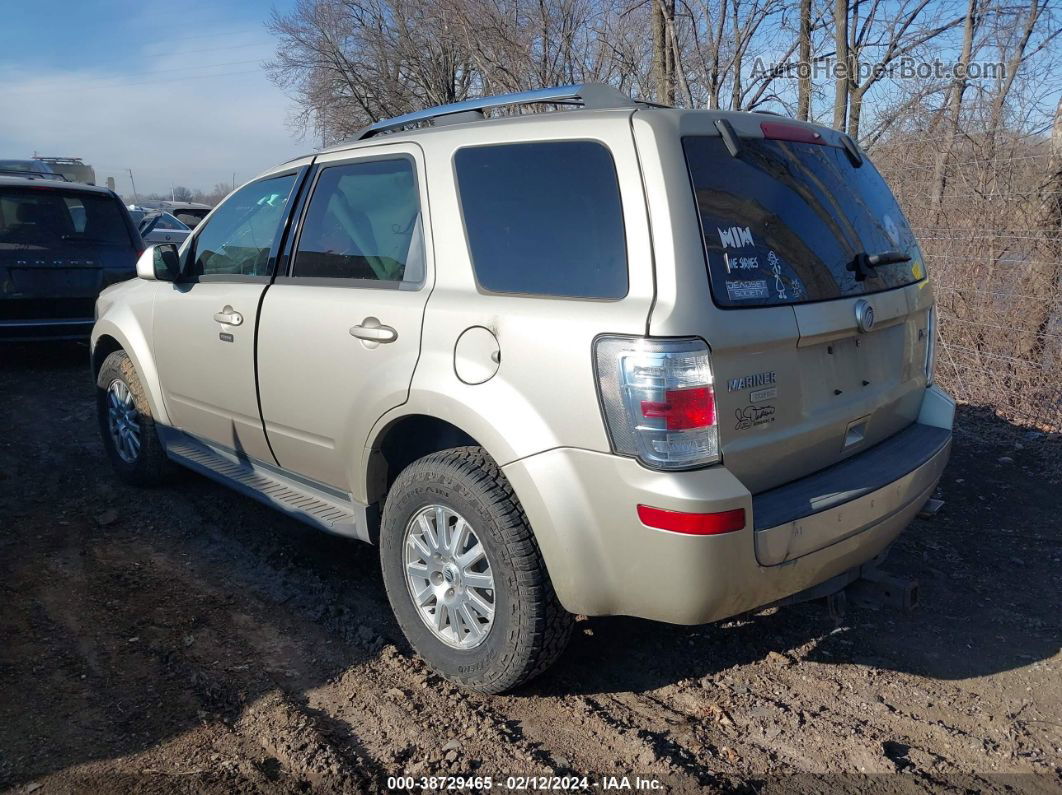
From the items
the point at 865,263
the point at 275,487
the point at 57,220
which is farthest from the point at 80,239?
the point at 865,263

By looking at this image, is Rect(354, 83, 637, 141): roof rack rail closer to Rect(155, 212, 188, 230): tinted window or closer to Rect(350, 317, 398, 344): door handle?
Rect(350, 317, 398, 344): door handle

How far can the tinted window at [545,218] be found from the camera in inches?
109

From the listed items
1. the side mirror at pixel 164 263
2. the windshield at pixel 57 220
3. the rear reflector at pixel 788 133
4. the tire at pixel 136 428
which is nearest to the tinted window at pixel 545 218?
the rear reflector at pixel 788 133

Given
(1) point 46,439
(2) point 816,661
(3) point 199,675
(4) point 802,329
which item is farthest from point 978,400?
(1) point 46,439

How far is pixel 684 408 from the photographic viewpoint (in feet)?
8.32

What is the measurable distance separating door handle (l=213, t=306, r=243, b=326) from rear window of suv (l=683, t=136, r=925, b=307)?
2368mm

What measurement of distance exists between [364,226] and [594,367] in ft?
5.01

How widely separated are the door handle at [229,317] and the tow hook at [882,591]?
2.93 m

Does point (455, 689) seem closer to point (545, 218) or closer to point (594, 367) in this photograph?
point (594, 367)

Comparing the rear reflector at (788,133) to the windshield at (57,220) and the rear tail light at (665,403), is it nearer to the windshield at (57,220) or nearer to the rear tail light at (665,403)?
the rear tail light at (665,403)

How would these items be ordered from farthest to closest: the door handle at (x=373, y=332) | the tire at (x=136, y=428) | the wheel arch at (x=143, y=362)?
the tire at (x=136, y=428) → the wheel arch at (x=143, y=362) → the door handle at (x=373, y=332)

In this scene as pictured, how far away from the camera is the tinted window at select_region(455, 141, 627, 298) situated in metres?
2.76

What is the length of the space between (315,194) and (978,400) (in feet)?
17.9

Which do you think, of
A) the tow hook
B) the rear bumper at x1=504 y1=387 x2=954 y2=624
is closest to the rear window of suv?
the rear bumper at x1=504 y1=387 x2=954 y2=624
